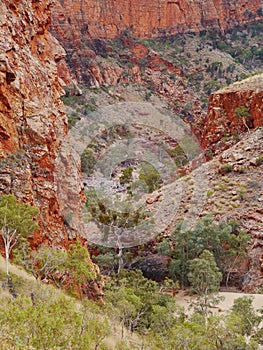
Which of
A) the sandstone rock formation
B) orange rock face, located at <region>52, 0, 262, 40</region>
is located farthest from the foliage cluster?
orange rock face, located at <region>52, 0, 262, 40</region>

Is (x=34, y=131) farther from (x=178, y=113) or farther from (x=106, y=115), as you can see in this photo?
(x=178, y=113)

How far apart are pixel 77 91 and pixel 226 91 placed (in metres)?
39.8

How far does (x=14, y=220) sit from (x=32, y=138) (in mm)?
5370

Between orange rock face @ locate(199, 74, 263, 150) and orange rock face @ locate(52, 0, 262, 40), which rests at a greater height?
orange rock face @ locate(52, 0, 262, 40)

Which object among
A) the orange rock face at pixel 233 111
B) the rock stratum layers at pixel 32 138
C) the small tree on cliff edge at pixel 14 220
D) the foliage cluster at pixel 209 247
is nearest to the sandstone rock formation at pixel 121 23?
the orange rock face at pixel 233 111

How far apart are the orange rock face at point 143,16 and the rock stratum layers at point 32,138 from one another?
6600 cm

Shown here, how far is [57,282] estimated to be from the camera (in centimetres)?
1622

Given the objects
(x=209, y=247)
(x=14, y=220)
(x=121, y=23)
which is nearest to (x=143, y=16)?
(x=121, y=23)

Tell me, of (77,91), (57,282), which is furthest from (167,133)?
(57,282)

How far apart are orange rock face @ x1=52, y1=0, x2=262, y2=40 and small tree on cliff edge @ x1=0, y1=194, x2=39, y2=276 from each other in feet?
245

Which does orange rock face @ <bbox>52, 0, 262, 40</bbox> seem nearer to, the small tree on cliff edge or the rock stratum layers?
the rock stratum layers

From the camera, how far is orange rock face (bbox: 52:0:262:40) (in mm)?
86688

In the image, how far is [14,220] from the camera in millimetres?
14180

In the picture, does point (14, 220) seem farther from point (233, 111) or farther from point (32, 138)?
point (233, 111)
